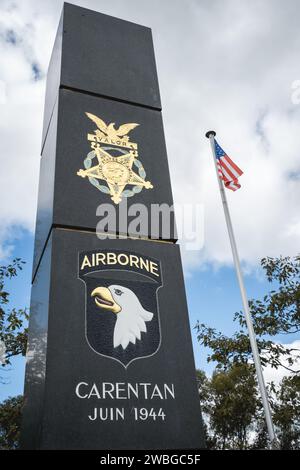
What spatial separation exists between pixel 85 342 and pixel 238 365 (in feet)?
21.2

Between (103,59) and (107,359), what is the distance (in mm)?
6348

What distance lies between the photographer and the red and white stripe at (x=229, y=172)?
993cm

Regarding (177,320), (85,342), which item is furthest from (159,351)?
(85,342)

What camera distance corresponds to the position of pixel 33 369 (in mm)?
6082

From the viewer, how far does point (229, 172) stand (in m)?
10.1

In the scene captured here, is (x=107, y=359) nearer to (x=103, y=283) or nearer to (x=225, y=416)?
(x=103, y=283)

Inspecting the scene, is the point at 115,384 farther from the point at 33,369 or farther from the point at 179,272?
the point at 179,272

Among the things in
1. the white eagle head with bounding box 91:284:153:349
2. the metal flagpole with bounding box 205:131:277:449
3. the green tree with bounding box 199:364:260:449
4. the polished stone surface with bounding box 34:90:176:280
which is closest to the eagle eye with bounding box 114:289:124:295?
the white eagle head with bounding box 91:284:153:349

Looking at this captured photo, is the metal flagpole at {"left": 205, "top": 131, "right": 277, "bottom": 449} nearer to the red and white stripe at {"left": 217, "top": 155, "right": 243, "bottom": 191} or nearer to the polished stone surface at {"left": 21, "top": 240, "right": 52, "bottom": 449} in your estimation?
the red and white stripe at {"left": 217, "top": 155, "right": 243, "bottom": 191}

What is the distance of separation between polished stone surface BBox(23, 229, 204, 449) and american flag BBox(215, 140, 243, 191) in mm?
3586

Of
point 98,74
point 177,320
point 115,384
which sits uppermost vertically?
point 98,74

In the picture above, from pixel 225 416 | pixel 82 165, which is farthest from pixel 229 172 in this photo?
pixel 225 416
